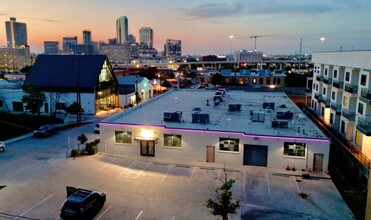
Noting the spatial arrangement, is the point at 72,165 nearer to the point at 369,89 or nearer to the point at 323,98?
the point at 369,89

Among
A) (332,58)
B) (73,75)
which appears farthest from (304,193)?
(73,75)

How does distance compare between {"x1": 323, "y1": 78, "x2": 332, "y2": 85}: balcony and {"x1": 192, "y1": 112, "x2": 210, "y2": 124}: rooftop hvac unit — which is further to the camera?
{"x1": 323, "y1": 78, "x2": 332, "y2": 85}: balcony

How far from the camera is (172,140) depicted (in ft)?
91.9

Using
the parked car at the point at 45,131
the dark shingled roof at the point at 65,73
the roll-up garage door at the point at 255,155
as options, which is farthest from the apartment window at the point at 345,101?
the dark shingled roof at the point at 65,73

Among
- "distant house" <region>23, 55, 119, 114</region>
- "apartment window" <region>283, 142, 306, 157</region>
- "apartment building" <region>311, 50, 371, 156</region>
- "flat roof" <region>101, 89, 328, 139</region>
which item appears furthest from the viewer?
"distant house" <region>23, 55, 119, 114</region>

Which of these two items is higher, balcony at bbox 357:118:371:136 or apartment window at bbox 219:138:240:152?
balcony at bbox 357:118:371:136

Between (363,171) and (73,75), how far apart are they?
44786mm

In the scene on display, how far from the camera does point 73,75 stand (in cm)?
5269

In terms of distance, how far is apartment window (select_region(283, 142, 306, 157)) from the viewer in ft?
83.7

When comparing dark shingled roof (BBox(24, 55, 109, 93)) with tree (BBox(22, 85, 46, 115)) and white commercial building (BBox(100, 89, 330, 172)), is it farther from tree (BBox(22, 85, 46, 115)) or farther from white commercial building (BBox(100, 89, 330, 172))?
white commercial building (BBox(100, 89, 330, 172))

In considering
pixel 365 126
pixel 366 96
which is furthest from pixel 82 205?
pixel 366 96

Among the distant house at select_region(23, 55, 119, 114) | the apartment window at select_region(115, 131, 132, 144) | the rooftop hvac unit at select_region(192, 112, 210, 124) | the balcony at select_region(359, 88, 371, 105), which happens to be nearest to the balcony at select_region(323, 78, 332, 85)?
the balcony at select_region(359, 88, 371, 105)

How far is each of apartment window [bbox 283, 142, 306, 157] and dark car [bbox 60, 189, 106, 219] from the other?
→ 1539cm

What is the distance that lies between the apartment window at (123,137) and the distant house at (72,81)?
22.5 metres
